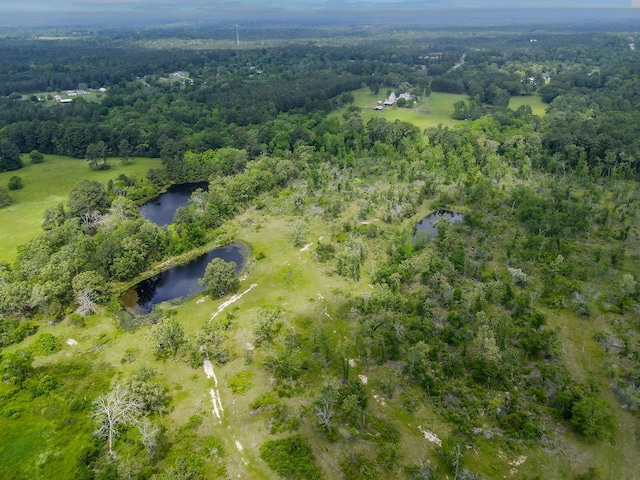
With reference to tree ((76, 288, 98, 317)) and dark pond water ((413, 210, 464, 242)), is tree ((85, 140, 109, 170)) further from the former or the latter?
dark pond water ((413, 210, 464, 242))

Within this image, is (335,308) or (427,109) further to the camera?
(427,109)

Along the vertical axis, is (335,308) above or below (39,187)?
below

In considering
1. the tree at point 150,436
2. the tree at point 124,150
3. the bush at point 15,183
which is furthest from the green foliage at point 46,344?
the tree at point 124,150

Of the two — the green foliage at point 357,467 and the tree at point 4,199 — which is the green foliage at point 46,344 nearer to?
the green foliage at point 357,467

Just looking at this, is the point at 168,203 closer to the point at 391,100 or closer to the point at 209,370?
the point at 209,370

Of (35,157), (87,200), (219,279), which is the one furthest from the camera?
(35,157)

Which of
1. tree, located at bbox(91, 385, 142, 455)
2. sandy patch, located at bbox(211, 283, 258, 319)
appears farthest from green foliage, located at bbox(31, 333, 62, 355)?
sandy patch, located at bbox(211, 283, 258, 319)

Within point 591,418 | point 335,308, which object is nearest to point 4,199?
point 335,308
